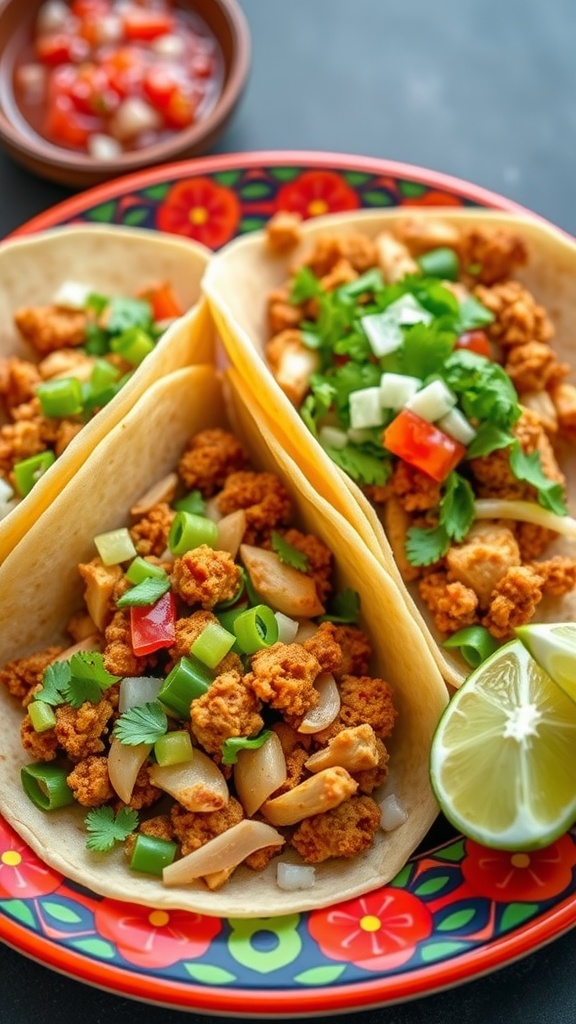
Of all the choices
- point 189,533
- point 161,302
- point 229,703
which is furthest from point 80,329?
point 229,703

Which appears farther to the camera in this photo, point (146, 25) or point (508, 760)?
point (146, 25)

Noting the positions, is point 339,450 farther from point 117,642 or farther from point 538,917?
point 538,917

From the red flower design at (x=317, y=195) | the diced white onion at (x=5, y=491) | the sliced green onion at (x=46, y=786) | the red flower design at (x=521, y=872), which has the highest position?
the red flower design at (x=317, y=195)

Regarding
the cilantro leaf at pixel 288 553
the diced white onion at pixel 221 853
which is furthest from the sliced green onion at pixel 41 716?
the cilantro leaf at pixel 288 553

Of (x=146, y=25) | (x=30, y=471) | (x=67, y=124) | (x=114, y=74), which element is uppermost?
(x=146, y=25)

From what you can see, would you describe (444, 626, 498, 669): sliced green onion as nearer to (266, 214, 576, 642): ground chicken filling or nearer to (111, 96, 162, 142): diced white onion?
(266, 214, 576, 642): ground chicken filling

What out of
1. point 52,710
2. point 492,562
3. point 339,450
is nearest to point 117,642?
point 52,710

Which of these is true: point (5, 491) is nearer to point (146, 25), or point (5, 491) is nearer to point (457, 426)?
point (457, 426)

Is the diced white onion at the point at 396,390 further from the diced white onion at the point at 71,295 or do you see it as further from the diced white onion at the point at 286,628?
the diced white onion at the point at 71,295
